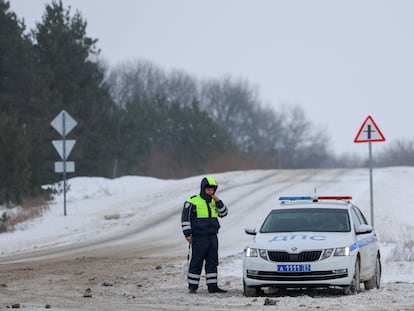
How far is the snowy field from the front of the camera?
1993cm

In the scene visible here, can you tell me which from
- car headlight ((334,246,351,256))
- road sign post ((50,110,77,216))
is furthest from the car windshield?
road sign post ((50,110,77,216))

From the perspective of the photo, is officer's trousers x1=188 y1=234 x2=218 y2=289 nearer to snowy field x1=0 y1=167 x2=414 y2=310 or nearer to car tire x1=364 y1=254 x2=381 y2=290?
snowy field x1=0 y1=167 x2=414 y2=310

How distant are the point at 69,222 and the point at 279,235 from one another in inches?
675

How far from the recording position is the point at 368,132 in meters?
22.6

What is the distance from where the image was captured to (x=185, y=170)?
67.4 metres

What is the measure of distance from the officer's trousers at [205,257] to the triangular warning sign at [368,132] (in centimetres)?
755

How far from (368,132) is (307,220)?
7.12 meters

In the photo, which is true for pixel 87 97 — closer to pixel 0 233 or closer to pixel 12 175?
pixel 12 175

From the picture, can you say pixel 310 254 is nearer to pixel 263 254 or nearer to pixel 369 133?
pixel 263 254

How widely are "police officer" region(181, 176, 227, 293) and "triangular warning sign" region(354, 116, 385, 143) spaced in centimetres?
747

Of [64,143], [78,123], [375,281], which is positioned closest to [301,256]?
[375,281]

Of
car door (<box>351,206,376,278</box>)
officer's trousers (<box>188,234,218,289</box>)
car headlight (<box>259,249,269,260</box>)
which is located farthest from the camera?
officer's trousers (<box>188,234,218,289</box>)

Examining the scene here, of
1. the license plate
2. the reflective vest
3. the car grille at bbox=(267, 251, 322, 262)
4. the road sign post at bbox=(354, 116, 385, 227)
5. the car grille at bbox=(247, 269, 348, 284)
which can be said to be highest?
the road sign post at bbox=(354, 116, 385, 227)

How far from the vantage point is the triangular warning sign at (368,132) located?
22.5m
